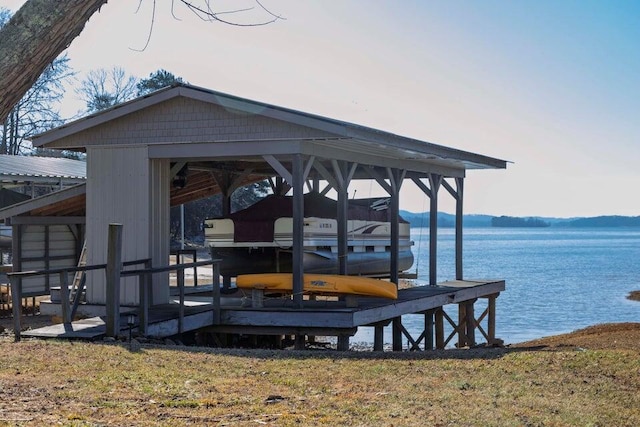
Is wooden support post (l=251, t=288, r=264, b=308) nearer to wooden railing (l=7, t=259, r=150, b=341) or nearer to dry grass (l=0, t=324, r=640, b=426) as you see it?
wooden railing (l=7, t=259, r=150, b=341)

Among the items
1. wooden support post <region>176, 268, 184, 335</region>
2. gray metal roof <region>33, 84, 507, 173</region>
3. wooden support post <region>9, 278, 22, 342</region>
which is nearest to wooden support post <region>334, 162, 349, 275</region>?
gray metal roof <region>33, 84, 507, 173</region>

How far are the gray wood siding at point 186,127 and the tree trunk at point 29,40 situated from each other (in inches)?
346

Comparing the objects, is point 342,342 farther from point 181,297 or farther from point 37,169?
point 37,169

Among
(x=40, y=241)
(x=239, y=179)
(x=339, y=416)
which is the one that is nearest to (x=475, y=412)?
(x=339, y=416)

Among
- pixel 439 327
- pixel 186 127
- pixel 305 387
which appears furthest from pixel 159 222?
pixel 305 387

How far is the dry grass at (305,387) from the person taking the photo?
6902 millimetres

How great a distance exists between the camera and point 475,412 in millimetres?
7145

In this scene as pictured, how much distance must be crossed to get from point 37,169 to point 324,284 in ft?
42.6

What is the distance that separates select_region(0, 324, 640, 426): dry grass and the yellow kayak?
331 cm

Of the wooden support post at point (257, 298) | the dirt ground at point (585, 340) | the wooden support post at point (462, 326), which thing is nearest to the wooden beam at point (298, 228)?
the wooden support post at point (257, 298)

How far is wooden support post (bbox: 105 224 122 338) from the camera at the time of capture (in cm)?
1159

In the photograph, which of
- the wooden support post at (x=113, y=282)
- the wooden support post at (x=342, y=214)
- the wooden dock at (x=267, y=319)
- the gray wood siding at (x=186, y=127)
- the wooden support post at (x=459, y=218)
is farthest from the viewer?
the wooden support post at (x=459, y=218)

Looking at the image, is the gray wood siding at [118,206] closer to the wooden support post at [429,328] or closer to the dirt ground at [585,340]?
the dirt ground at [585,340]

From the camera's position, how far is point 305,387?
8.15 meters
